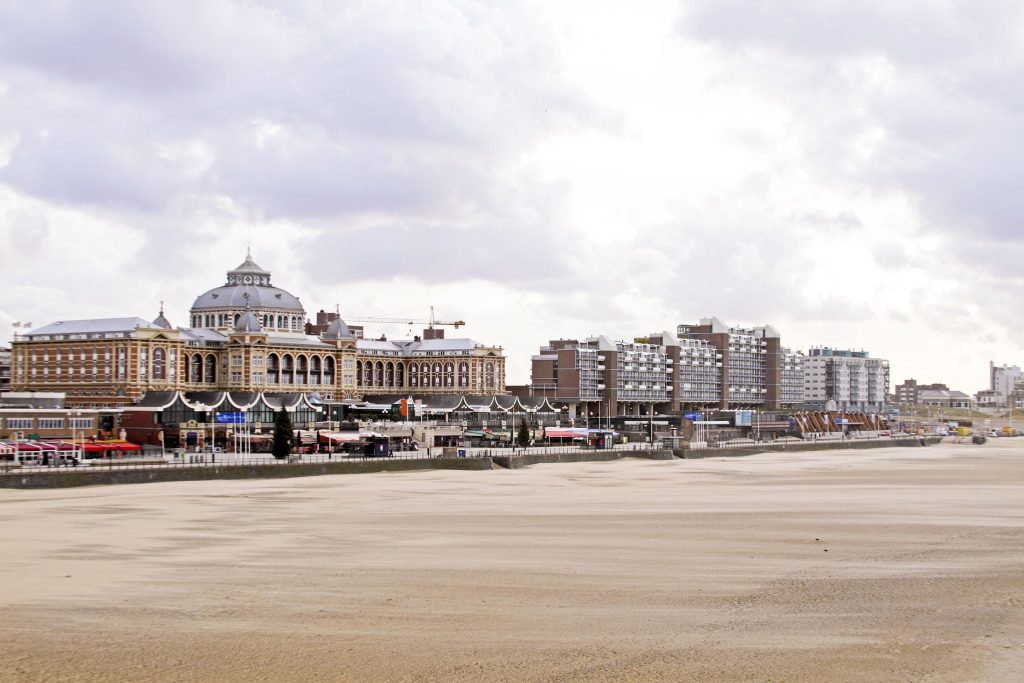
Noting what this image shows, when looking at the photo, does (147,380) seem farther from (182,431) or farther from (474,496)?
(474,496)

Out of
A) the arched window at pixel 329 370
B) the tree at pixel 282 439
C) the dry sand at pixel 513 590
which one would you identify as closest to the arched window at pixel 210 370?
the arched window at pixel 329 370

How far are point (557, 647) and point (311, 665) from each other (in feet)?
18.9

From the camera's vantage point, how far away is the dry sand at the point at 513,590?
85.0 feet

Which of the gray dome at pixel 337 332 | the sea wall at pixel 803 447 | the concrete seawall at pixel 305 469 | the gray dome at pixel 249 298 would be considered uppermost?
the gray dome at pixel 249 298

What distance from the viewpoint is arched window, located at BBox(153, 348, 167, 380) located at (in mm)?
155750

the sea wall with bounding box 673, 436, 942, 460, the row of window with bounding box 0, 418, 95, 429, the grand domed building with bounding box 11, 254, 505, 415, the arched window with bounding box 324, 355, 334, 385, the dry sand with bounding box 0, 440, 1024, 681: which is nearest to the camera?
the dry sand with bounding box 0, 440, 1024, 681

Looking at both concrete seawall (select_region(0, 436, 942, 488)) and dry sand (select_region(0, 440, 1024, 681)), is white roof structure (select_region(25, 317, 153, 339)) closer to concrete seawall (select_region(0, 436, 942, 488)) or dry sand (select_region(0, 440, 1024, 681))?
concrete seawall (select_region(0, 436, 942, 488))

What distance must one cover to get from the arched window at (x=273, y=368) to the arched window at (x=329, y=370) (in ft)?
28.7

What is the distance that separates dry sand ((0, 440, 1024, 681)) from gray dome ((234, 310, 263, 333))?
10909 cm

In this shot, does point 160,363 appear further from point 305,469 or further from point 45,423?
point 305,469

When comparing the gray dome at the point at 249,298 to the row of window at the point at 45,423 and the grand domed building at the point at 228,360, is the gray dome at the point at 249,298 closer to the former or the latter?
the grand domed building at the point at 228,360

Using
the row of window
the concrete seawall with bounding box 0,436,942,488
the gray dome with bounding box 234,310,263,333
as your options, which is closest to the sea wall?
the concrete seawall with bounding box 0,436,942,488

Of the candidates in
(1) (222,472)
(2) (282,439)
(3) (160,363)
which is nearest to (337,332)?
(3) (160,363)

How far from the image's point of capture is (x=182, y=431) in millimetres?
118000
